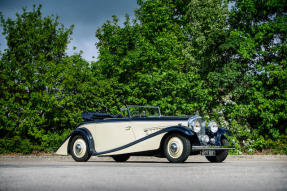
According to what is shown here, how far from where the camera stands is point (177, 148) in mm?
9008

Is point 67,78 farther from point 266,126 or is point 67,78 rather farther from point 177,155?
point 266,126

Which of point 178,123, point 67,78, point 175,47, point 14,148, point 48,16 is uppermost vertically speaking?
point 48,16

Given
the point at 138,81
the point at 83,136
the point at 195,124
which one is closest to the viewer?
the point at 195,124

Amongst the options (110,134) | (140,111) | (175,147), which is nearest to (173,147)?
(175,147)

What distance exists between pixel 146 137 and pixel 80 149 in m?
2.43

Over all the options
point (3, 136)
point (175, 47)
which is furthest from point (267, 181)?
point (175, 47)

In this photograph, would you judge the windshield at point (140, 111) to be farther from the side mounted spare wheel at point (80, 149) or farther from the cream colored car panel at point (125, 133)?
the side mounted spare wheel at point (80, 149)

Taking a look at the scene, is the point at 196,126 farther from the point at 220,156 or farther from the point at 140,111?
the point at 140,111

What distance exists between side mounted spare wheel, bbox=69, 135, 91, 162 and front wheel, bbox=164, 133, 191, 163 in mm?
2843

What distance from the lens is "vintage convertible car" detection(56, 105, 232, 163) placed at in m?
9.09

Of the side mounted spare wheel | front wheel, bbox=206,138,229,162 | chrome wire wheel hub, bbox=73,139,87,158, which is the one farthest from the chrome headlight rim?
chrome wire wheel hub, bbox=73,139,87,158

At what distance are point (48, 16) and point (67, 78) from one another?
12.4ft

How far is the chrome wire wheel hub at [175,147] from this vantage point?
8984 millimetres

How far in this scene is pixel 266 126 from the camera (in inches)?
700
